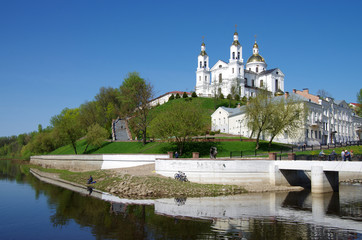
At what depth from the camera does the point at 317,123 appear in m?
60.8

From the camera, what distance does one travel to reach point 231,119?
7175 centimetres

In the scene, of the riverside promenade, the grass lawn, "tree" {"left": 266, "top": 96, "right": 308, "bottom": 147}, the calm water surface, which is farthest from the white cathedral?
the calm water surface

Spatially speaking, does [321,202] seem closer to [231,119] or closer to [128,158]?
[128,158]

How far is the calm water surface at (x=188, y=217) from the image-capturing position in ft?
62.6

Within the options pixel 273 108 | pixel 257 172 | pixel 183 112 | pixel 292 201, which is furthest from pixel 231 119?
pixel 292 201

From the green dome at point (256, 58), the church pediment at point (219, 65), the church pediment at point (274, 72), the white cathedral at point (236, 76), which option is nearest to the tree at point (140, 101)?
the white cathedral at point (236, 76)

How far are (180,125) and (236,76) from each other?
65430 millimetres

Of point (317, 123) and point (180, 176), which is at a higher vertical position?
point (317, 123)

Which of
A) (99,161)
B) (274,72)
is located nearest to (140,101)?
(99,161)

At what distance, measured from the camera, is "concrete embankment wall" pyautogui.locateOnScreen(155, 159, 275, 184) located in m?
34.7

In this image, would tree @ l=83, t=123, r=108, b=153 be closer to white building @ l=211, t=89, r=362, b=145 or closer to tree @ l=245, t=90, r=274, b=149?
white building @ l=211, t=89, r=362, b=145

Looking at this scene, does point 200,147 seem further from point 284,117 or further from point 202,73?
Answer: point 202,73

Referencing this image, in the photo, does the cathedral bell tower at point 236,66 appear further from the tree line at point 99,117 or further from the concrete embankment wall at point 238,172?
the concrete embankment wall at point 238,172

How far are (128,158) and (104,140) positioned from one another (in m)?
22.5
